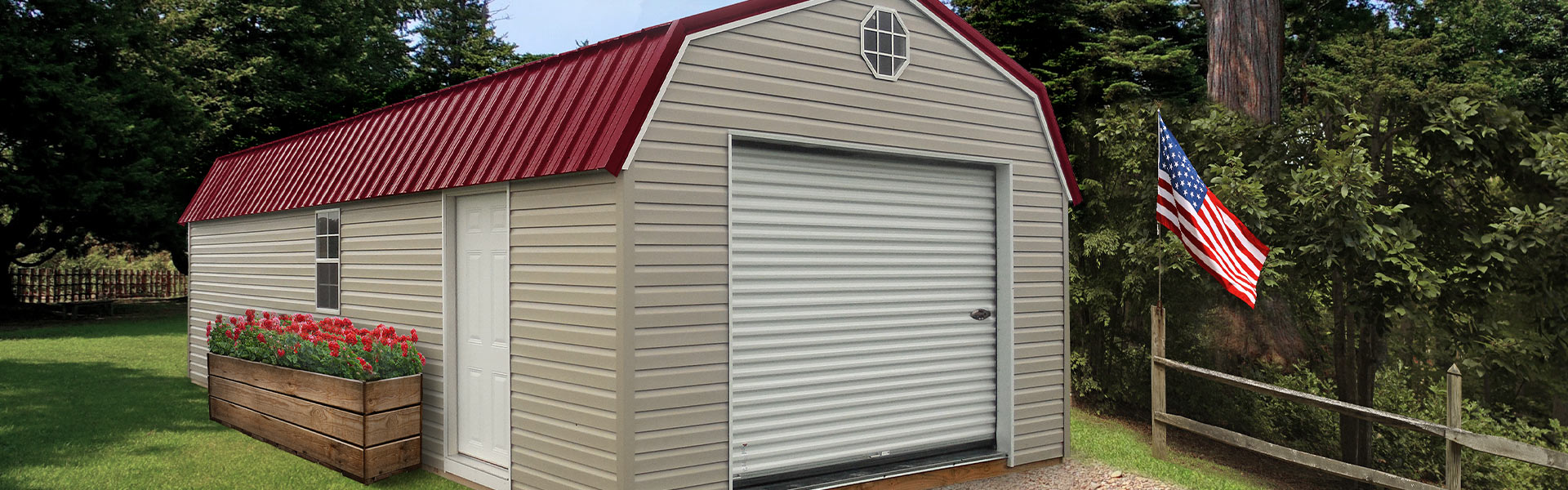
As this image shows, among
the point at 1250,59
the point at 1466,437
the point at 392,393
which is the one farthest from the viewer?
the point at 1250,59

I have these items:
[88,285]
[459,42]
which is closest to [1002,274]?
[88,285]

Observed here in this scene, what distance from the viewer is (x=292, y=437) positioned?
277 inches

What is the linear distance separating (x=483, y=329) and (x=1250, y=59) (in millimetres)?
9020

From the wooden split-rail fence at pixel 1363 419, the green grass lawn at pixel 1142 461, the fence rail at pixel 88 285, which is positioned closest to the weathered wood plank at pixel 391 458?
the green grass lawn at pixel 1142 461

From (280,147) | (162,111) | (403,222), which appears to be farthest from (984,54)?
(162,111)

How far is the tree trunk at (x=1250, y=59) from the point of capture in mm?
10414

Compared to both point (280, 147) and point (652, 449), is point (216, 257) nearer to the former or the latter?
point (280, 147)

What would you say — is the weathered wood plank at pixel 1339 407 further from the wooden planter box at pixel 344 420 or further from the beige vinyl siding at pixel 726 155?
the wooden planter box at pixel 344 420

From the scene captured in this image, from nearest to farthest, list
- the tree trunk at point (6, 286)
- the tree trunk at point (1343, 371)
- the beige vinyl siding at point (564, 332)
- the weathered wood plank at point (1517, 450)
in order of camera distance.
A: the beige vinyl siding at point (564, 332), the weathered wood plank at point (1517, 450), the tree trunk at point (1343, 371), the tree trunk at point (6, 286)

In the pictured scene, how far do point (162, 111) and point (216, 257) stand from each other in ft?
46.1

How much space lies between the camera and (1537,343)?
736 cm

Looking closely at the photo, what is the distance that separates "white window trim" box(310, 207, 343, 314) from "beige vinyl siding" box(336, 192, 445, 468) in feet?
0.22

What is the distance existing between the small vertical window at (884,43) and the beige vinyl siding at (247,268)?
5479mm

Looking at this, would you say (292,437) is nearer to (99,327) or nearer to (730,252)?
(730,252)
